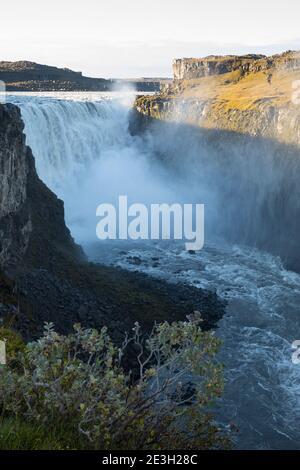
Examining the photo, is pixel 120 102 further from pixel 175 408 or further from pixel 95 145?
pixel 175 408

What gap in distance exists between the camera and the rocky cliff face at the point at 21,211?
29.6m

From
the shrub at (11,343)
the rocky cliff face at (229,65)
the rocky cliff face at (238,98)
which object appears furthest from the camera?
the rocky cliff face at (229,65)

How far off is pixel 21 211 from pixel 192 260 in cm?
2053

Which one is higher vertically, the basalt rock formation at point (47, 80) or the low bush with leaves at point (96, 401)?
the basalt rock formation at point (47, 80)

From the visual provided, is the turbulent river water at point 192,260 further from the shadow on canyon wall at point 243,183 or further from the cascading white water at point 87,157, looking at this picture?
the shadow on canyon wall at point 243,183

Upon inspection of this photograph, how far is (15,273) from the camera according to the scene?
28.4 meters

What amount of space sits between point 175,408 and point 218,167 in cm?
6030

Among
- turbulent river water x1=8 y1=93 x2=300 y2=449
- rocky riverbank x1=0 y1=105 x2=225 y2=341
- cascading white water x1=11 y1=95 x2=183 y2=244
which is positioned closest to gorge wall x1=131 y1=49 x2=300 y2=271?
turbulent river water x1=8 y1=93 x2=300 y2=449

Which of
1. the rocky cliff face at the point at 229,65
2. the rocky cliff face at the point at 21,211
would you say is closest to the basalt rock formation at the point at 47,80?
the rocky cliff face at the point at 229,65

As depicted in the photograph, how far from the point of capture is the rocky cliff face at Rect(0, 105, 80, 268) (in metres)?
29.6

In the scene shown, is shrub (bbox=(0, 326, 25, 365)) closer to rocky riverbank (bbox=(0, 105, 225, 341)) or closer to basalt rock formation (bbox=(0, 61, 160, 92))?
rocky riverbank (bbox=(0, 105, 225, 341))

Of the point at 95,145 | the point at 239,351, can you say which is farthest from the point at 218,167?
the point at 239,351

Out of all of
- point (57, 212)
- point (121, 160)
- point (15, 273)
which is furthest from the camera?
point (121, 160)

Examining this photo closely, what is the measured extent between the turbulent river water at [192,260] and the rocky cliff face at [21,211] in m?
9.26
